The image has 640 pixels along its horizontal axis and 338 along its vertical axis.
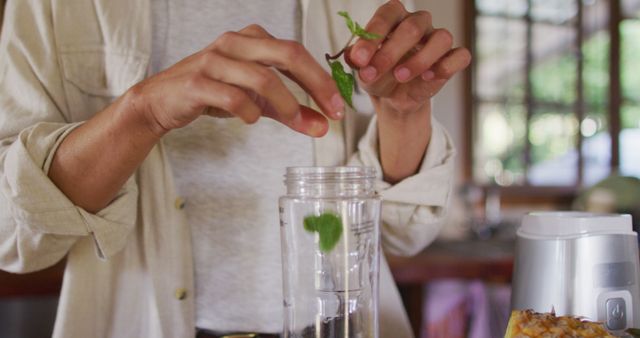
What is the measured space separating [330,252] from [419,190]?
19cm

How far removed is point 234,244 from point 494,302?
1.29 meters

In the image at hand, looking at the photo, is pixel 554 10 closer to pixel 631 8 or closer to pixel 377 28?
pixel 631 8

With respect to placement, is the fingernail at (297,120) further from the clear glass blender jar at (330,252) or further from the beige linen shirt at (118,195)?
the beige linen shirt at (118,195)

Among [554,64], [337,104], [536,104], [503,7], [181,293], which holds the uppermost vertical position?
[503,7]

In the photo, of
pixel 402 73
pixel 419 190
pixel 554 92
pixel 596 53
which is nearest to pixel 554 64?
pixel 554 92

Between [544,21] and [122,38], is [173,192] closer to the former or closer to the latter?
[122,38]

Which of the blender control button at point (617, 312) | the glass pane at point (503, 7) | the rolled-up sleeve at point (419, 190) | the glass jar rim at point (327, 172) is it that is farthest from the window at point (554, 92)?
the glass jar rim at point (327, 172)

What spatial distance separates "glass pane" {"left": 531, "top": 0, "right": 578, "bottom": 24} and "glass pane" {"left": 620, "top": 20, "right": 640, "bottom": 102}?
1.16ft

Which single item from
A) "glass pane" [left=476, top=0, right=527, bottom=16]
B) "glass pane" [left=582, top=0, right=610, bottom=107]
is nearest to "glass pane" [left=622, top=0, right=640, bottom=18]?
"glass pane" [left=582, top=0, right=610, bottom=107]

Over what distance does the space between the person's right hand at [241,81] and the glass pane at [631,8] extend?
3327mm

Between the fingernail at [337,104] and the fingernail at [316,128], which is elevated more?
the fingernail at [337,104]

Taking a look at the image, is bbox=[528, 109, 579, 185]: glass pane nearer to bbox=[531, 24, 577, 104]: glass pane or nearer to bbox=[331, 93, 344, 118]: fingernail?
bbox=[531, 24, 577, 104]: glass pane

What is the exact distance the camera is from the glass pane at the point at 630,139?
3076 millimetres

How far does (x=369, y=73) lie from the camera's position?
0.46 m
